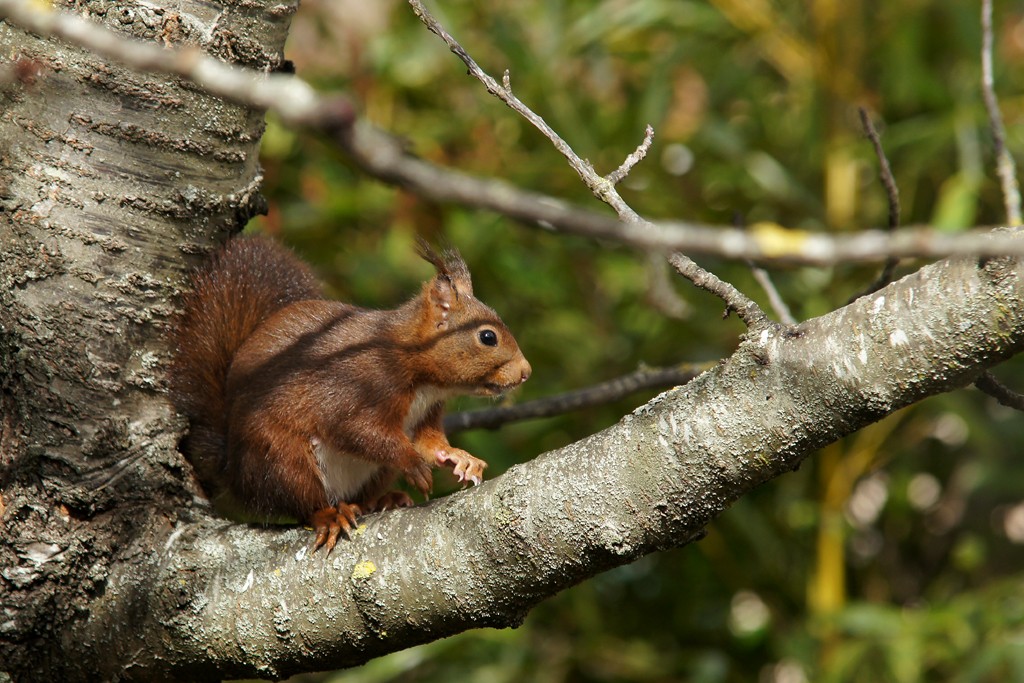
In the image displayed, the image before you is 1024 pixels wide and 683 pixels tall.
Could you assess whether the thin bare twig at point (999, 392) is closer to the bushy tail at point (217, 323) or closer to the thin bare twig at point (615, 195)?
the thin bare twig at point (615, 195)

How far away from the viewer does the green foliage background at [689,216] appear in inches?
87.3

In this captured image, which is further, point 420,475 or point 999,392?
point 420,475

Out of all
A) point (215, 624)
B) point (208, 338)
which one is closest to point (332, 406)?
point (208, 338)

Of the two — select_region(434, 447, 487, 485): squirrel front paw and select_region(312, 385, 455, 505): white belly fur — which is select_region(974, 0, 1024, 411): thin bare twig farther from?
select_region(312, 385, 455, 505): white belly fur

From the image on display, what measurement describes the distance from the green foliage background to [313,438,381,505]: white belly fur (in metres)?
0.56

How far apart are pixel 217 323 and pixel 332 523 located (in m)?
0.32

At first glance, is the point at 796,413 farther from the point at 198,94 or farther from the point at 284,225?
the point at 284,225

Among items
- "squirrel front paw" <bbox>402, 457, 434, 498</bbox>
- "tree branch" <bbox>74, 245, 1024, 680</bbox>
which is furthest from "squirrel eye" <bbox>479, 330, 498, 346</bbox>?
"tree branch" <bbox>74, 245, 1024, 680</bbox>

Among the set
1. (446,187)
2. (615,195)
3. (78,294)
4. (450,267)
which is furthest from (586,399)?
(446,187)

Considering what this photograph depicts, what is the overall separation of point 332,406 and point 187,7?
1.83ft

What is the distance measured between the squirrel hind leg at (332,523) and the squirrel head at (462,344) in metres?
0.31

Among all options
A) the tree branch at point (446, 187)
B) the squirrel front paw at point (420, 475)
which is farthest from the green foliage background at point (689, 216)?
the tree branch at point (446, 187)

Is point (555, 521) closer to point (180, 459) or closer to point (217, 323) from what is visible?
point (180, 459)

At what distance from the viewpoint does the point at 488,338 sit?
157 centimetres
